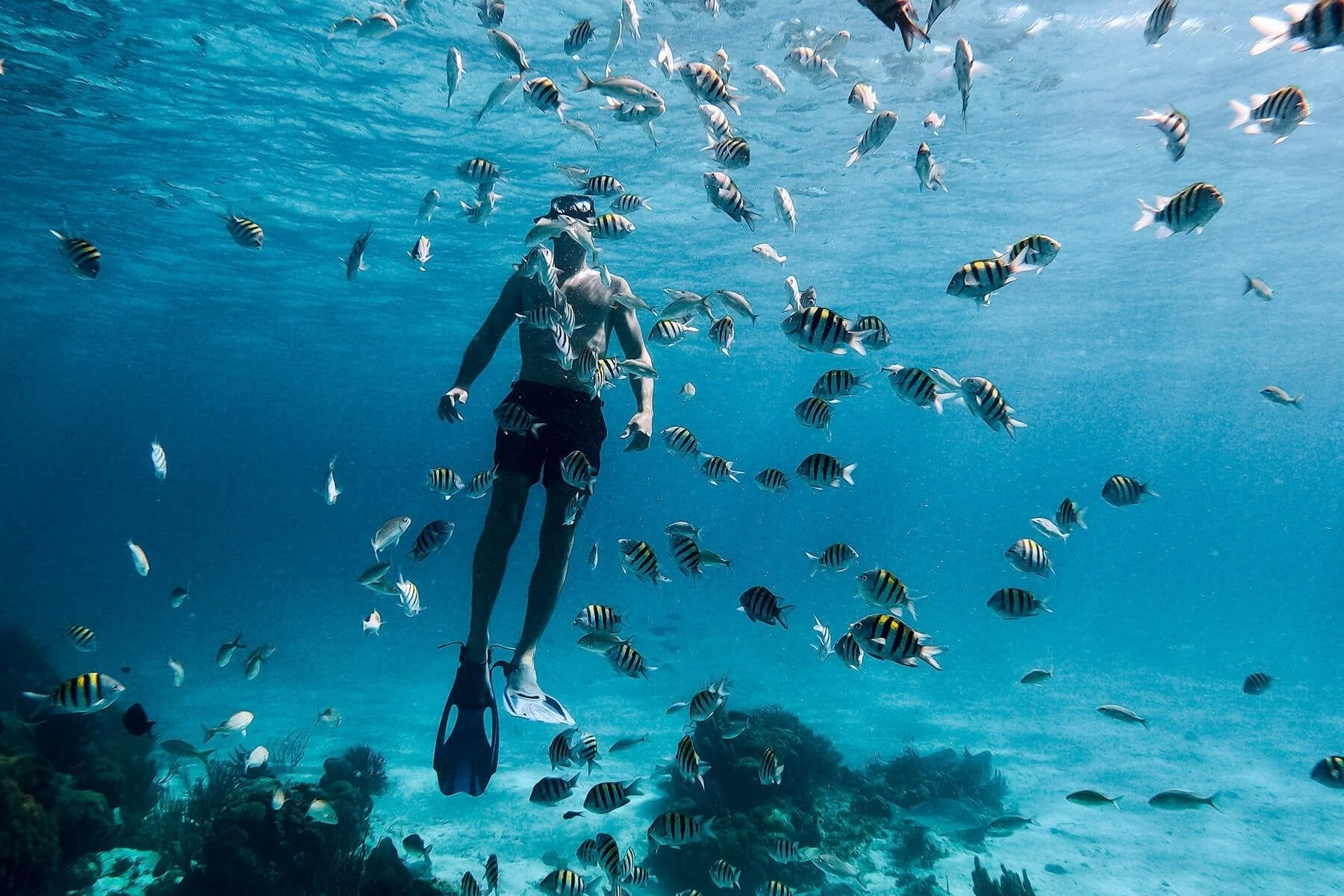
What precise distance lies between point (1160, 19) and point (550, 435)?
631 centimetres

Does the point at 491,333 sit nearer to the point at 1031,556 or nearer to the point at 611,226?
the point at 611,226

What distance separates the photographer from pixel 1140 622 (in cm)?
6550

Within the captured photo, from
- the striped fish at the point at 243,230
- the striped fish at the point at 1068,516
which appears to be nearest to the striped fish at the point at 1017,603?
the striped fish at the point at 1068,516

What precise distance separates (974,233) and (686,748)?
24173mm

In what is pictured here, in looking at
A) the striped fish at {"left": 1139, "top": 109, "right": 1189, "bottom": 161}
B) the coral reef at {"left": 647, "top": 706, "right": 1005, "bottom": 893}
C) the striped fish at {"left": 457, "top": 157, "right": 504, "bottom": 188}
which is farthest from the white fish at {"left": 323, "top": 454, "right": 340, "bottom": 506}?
the striped fish at {"left": 1139, "top": 109, "right": 1189, "bottom": 161}

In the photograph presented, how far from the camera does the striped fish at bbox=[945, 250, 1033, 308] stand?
16.5 ft

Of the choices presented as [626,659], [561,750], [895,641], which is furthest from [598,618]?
[895,641]

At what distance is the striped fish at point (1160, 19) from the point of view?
5.68 meters

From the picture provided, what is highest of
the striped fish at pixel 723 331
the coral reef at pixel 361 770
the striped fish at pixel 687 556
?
the striped fish at pixel 723 331

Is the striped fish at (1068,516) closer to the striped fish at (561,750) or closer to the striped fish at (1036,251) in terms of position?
the striped fish at (1036,251)

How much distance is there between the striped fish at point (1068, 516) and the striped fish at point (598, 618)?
4953mm

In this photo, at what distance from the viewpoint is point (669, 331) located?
6.71 meters

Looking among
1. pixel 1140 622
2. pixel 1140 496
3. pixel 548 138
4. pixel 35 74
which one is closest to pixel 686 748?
pixel 1140 496

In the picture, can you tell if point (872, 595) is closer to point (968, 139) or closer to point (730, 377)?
point (968, 139)
